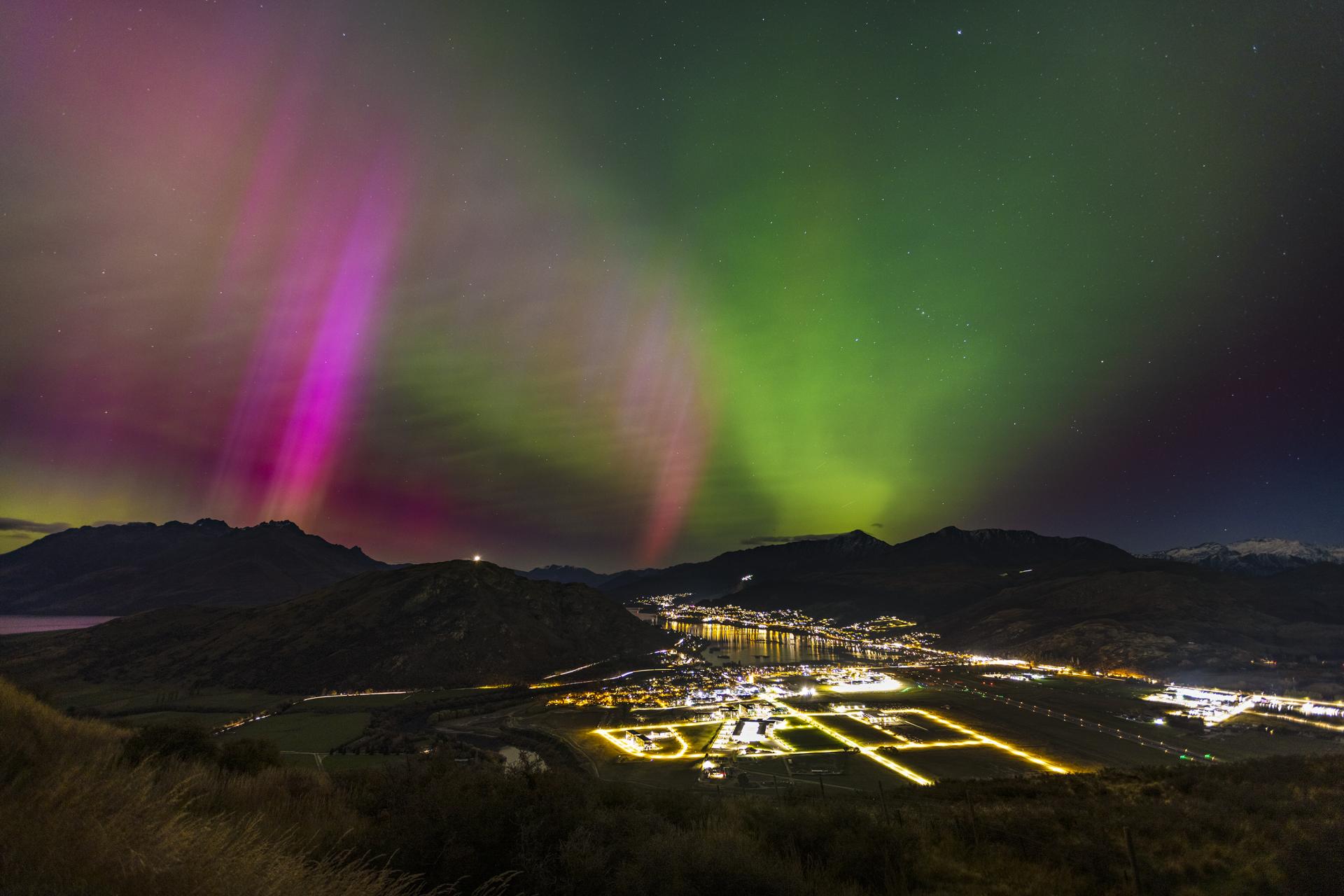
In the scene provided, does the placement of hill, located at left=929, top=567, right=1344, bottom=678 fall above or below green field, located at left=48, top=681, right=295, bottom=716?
above

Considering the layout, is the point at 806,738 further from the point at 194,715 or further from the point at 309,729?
the point at 194,715

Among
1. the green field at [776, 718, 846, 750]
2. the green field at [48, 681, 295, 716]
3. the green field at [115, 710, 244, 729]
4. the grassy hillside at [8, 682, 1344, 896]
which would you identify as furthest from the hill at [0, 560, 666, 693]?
the grassy hillside at [8, 682, 1344, 896]

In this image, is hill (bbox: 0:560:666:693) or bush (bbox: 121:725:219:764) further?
hill (bbox: 0:560:666:693)

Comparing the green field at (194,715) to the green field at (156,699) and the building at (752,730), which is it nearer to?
the green field at (156,699)

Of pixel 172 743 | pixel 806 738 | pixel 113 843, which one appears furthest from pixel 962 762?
pixel 113 843

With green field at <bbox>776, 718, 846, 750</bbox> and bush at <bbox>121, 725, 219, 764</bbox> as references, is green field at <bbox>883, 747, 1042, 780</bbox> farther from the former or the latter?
bush at <bbox>121, 725, 219, 764</bbox>

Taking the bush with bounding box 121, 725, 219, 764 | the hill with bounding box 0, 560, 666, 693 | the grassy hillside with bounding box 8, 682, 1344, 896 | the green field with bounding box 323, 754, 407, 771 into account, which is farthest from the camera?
the hill with bounding box 0, 560, 666, 693

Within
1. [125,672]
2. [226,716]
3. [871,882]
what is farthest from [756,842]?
[125,672]

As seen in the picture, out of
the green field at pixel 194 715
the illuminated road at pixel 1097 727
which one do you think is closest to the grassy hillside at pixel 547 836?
the illuminated road at pixel 1097 727
